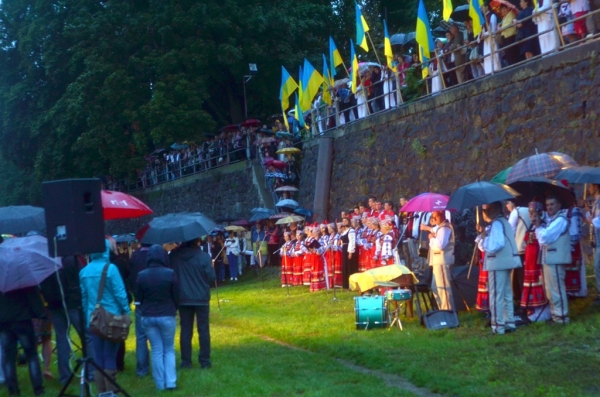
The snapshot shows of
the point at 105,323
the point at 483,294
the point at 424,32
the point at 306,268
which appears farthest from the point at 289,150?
the point at 105,323

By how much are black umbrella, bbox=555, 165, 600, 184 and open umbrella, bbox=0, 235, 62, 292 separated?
669 centimetres

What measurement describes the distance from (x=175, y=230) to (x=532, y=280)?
5061 millimetres

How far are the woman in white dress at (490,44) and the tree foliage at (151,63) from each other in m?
15.5

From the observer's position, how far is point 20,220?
1145 cm

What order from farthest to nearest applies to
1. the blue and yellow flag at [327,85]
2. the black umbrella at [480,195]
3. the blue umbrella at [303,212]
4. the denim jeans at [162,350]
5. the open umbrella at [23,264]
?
1. the blue umbrella at [303,212]
2. the blue and yellow flag at [327,85]
3. the black umbrella at [480,195]
4. the denim jeans at [162,350]
5. the open umbrella at [23,264]

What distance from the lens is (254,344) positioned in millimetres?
13156

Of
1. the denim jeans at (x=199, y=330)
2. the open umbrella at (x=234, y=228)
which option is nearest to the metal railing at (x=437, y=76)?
the open umbrella at (x=234, y=228)

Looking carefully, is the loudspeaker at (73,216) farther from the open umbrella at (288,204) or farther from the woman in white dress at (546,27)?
the open umbrella at (288,204)

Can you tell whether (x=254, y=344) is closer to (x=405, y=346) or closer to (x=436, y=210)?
(x=405, y=346)

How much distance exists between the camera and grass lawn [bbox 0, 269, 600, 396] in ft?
29.2

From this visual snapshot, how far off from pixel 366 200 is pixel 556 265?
12.5 meters

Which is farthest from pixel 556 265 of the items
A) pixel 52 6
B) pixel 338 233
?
pixel 52 6

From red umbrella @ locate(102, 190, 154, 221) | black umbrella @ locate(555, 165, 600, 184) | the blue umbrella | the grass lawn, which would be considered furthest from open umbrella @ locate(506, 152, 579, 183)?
the blue umbrella

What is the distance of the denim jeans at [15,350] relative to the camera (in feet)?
32.0
